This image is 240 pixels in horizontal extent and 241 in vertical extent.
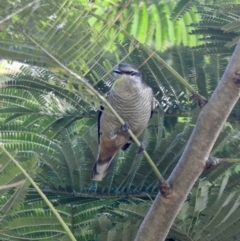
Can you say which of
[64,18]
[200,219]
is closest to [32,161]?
[64,18]

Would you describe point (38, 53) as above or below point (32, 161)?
above

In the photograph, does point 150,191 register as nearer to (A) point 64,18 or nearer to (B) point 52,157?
(B) point 52,157

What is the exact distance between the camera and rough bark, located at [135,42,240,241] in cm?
206

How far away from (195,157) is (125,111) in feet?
4.62

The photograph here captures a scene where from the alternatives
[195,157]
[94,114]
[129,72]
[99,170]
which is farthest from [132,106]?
[195,157]

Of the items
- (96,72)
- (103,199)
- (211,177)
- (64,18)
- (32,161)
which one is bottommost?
(103,199)

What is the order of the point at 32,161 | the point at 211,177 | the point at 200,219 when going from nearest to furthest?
the point at 32,161 → the point at 200,219 → the point at 211,177

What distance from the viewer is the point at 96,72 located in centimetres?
197

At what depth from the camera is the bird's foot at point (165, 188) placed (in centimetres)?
207

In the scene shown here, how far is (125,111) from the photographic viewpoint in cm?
344

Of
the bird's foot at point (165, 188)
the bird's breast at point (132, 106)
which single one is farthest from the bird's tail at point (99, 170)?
the bird's foot at point (165, 188)

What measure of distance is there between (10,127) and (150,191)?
72 cm

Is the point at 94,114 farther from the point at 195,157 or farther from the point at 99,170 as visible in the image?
the point at 195,157

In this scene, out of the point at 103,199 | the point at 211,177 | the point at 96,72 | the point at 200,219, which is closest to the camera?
the point at 96,72
